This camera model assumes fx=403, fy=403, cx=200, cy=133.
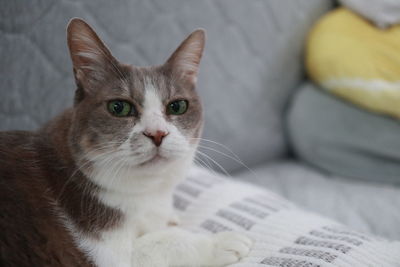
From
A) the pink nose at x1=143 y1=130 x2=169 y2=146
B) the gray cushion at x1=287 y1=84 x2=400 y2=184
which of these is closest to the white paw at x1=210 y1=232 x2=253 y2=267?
the pink nose at x1=143 y1=130 x2=169 y2=146

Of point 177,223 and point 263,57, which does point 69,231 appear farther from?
point 263,57

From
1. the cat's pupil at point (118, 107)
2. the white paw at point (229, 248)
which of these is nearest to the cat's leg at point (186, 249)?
the white paw at point (229, 248)

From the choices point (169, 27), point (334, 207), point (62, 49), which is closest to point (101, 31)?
point (62, 49)

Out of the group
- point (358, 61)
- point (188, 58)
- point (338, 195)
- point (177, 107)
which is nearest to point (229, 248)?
point (177, 107)

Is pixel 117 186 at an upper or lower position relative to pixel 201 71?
lower

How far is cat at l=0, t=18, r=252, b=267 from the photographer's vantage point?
0.70 meters

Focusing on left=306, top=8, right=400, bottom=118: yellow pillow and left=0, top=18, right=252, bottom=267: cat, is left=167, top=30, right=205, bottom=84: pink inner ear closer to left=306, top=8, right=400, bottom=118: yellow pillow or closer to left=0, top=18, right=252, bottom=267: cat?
left=0, top=18, right=252, bottom=267: cat

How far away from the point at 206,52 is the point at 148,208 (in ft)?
1.96

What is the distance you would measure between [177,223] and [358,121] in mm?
694

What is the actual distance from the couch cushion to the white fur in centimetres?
44

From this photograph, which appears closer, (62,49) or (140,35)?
(62,49)

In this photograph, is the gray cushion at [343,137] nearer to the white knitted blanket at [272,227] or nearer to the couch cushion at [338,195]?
the couch cushion at [338,195]

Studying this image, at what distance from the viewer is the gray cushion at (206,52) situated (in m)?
0.90

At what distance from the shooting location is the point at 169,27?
43.9 inches
